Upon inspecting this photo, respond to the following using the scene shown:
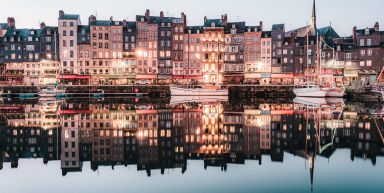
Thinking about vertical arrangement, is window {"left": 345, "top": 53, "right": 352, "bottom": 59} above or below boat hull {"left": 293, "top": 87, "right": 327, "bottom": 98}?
above

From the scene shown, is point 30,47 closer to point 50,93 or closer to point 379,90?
point 50,93

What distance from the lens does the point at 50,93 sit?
59875 millimetres

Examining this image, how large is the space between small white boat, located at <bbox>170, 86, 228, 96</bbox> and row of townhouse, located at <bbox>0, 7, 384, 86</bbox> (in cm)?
1194

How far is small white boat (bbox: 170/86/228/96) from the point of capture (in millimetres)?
59375

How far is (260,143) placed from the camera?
17641 mm

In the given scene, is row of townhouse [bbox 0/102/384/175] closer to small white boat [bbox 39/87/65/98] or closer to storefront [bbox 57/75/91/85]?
small white boat [bbox 39/87/65/98]

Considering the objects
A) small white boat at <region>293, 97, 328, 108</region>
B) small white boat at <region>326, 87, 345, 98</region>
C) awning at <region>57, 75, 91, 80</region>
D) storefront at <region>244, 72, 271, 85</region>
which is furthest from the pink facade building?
small white boat at <region>326, 87, 345, 98</region>

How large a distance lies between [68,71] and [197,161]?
6480 centimetres

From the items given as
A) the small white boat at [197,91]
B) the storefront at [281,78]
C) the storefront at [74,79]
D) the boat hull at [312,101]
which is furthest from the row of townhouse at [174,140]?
the storefront at [281,78]

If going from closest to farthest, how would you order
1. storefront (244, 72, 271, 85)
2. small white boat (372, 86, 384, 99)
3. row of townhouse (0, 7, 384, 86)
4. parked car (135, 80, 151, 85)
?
small white boat (372, 86, 384, 99), parked car (135, 80, 151, 85), row of townhouse (0, 7, 384, 86), storefront (244, 72, 271, 85)

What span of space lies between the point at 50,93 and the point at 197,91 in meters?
23.1

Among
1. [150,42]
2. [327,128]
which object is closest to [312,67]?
[150,42]

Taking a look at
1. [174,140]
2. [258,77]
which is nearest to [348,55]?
[258,77]

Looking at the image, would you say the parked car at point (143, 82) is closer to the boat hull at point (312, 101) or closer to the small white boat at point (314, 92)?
the small white boat at point (314, 92)
